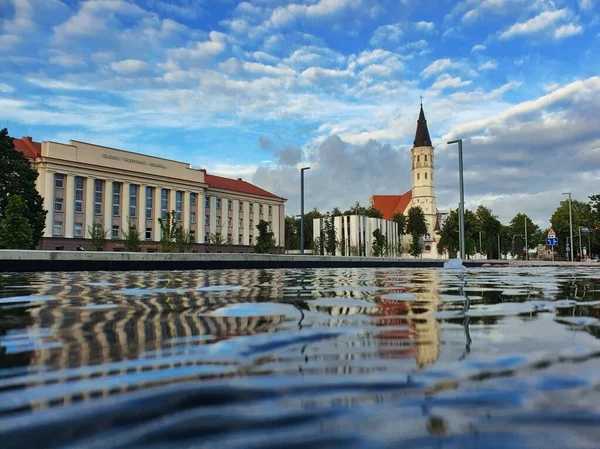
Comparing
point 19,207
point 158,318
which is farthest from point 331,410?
point 19,207

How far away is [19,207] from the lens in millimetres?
32938

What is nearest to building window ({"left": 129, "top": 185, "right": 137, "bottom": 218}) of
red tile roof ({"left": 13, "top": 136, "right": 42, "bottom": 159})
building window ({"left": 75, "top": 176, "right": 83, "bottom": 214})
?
building window ({"left": 75, "top": 176, "right": 83, "bottom": 214})

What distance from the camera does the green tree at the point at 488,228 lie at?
355ft

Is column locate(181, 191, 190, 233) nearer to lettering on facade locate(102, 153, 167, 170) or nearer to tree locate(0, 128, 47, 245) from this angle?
lettering on facade locate(102, 153, 167, 170)

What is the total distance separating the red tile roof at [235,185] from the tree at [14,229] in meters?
49.0

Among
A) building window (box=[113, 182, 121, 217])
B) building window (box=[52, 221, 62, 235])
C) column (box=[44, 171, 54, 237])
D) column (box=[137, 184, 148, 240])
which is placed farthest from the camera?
column (box=[137, 184, 148, 240])

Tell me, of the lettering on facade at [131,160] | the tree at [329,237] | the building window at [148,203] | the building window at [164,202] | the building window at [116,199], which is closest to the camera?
the lettering on facade at [131,160]

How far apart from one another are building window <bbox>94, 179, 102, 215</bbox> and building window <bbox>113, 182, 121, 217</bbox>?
2.11m

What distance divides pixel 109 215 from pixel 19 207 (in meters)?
33.2

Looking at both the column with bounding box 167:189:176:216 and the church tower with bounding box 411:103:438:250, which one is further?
the church tower with bounding box 411:103:438:250

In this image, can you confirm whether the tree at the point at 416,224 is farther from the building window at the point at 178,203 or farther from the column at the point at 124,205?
the column at the point at 124,205

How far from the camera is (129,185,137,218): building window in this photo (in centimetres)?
6875

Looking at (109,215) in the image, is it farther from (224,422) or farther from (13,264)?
(224,422)

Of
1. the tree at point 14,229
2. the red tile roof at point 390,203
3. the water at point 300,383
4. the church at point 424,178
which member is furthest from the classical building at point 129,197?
the church at point 424,178
